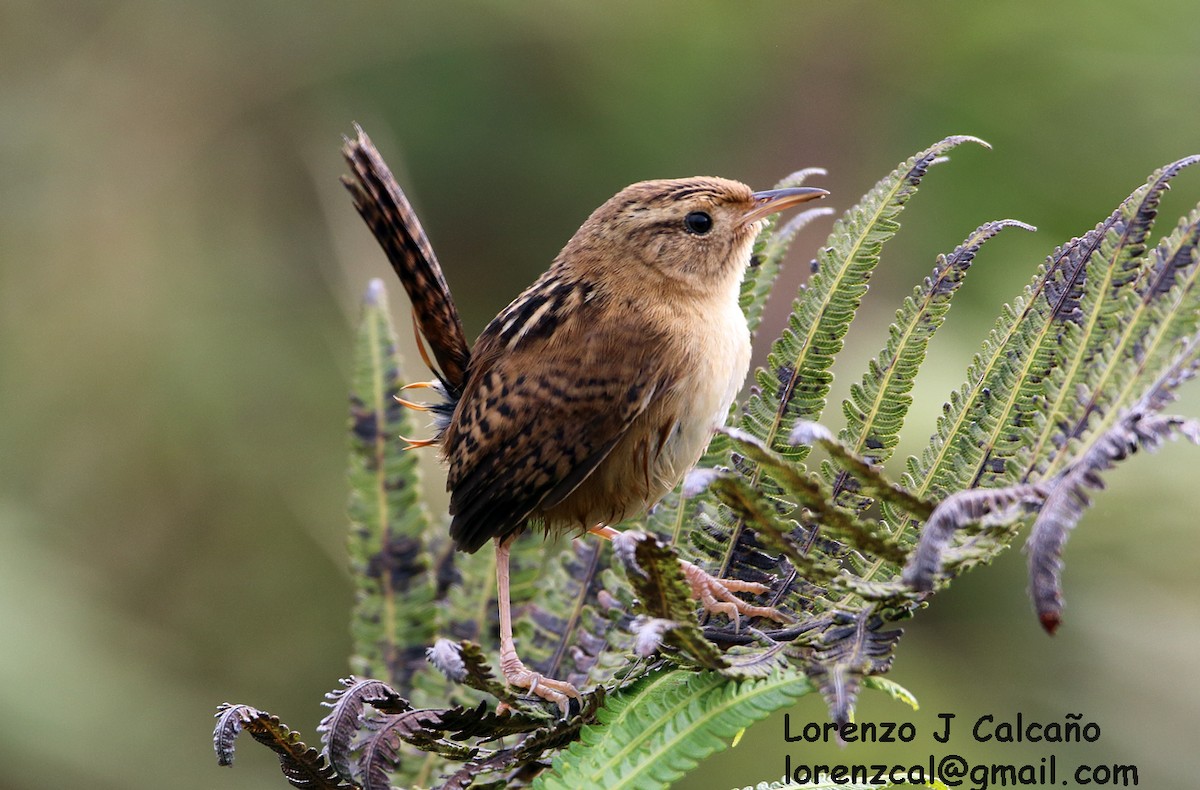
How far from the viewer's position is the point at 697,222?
2787 millimetres

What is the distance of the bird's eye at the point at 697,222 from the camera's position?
2.79 m

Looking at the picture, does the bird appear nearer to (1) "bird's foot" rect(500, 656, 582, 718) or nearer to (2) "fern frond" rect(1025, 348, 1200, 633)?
(1) "bird's foot" rect(500, 656, 582, 718)

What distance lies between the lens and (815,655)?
54.4 inches

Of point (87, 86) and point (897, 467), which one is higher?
point (87, 86)

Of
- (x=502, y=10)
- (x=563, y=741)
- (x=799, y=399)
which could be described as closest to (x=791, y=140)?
(x=502, y=10)

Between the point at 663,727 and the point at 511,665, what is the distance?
65 cm

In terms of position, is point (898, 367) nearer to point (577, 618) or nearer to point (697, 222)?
point (577, 618)

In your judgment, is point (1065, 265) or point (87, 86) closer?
point (1065, 265)

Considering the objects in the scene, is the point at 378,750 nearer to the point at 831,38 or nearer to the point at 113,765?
the point at 113,765

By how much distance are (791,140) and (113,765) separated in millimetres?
2994

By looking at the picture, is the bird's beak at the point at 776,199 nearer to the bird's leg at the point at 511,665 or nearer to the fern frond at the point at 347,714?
the bird's leg at the point at 511,665

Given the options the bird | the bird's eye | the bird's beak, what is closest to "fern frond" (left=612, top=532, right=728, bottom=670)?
the bird

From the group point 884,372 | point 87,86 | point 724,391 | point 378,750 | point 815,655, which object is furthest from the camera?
point 87,86

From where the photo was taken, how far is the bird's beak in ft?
8.39
